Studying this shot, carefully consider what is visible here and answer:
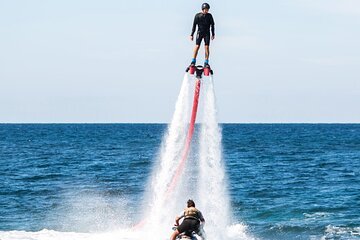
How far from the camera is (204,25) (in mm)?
27969

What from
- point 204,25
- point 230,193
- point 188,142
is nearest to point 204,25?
point 204,25

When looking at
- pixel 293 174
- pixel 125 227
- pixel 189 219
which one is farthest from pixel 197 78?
pixel 293 174

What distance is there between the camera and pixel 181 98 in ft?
102

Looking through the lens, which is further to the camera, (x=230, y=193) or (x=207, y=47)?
(x=230, y=193)

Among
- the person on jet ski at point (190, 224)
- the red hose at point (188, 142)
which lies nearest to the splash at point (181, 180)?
the red hose at point (188, 142)

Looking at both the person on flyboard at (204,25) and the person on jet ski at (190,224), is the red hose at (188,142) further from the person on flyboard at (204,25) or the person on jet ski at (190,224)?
the person on jet ski at (190,224)

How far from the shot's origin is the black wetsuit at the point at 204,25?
27.9 metres

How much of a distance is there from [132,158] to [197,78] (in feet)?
242

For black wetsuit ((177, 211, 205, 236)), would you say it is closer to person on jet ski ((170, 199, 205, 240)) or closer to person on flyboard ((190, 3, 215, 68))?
person on jet ski ((170, 199, 205, 240))

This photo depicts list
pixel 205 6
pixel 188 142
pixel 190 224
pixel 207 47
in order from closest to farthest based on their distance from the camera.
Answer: pixel 190 224, pixel 205 6, pixel 207 47, pixel 188 142

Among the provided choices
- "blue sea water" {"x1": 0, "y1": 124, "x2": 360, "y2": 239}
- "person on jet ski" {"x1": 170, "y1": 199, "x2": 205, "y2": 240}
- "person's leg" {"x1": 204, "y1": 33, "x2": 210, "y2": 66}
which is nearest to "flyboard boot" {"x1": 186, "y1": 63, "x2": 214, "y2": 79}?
"person's leg" {"x1": 204, "y1": 33, "x2": 210, "y2": 66}

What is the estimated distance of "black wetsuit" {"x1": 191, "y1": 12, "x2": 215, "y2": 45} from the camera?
27.9 meters

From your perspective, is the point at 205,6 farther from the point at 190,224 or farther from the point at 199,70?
the point at 190,224

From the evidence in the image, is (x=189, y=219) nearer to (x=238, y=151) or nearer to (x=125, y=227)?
(x=125, y=227)
